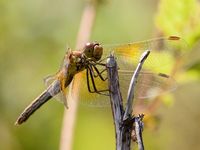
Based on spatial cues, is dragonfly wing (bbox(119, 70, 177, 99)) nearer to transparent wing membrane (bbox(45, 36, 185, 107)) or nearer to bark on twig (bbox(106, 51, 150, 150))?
transparent wing membrane (bbox(45, 36, 185, 107))

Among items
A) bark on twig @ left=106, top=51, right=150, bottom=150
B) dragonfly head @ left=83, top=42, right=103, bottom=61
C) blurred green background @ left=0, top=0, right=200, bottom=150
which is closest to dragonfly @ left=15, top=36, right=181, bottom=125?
dragonfly head @ left=83, top=42, right=103, bottom=61

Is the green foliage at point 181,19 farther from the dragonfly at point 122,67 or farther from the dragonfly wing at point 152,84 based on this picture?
the dragonfly wing at point 152,84

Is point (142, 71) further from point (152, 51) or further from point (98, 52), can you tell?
point (98, 52)

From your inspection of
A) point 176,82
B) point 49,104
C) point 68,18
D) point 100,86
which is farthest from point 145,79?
point 68,18

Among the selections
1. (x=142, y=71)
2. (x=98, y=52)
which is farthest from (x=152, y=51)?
(x=98, y=52)

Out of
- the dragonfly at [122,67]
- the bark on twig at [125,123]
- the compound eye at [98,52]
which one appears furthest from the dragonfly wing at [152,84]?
the bark on twig at [125,123]

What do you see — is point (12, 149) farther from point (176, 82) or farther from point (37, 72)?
point (176, 82)

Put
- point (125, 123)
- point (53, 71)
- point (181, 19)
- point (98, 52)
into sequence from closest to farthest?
point (125, 123)
point (98, 52)
point (181, 19)
point (53, 71)
